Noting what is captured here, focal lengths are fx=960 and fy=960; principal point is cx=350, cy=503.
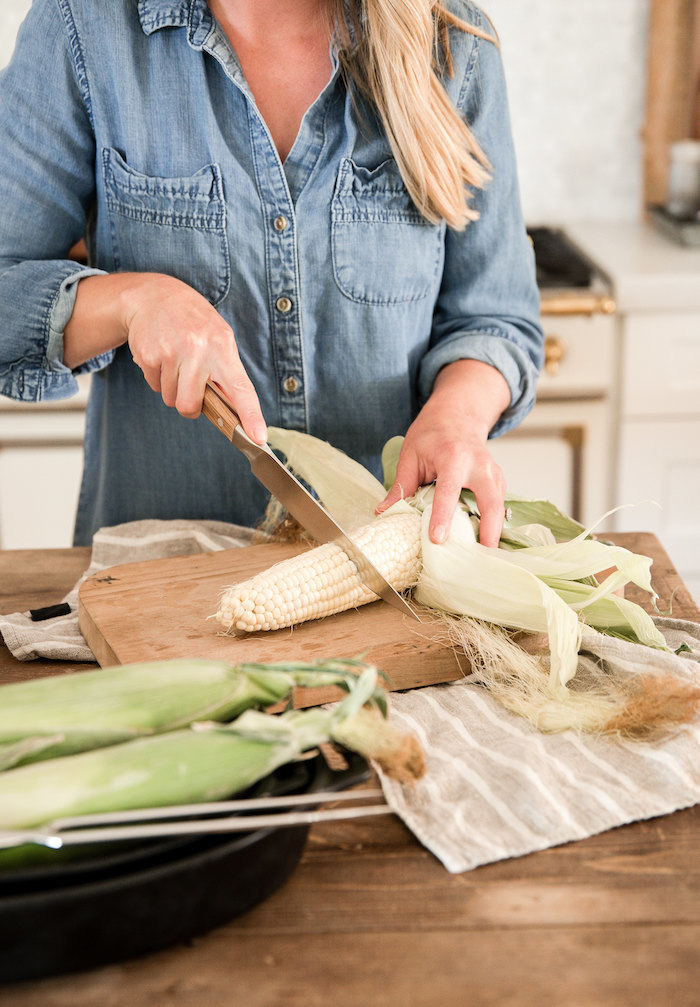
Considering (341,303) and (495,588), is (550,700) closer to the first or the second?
(495,588)

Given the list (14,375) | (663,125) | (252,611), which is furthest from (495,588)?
(663,125)

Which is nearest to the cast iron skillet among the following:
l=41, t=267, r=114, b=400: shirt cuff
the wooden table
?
the wooden table

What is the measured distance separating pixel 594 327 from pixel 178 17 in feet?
3.66

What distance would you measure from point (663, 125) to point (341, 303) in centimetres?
153

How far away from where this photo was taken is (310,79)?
1.16 metres

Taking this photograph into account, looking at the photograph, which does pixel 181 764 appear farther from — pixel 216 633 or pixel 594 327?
pixel 594 327

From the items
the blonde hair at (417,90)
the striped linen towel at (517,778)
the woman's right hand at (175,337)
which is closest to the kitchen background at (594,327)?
the blonde hair at (417,90)

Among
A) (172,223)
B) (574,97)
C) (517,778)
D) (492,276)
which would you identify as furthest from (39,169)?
(574,97)

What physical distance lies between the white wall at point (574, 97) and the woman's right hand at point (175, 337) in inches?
63.9

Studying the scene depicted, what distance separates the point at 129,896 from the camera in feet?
1.62

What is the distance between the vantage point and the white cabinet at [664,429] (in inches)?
75.7

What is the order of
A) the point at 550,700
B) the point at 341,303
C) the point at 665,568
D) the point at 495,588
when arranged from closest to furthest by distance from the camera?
the point at 550,700 < the point at 495,588 < the point at 665,568 < the point at 341,303

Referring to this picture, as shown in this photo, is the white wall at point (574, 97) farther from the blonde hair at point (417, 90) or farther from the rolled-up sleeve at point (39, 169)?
the rolled-up sleeve at point (39, 169)

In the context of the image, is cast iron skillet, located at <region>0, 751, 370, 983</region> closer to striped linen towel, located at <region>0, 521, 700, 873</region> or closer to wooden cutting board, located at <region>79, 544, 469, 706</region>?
striped linen towel, located at <region>0, 521, 700, 873</region>
